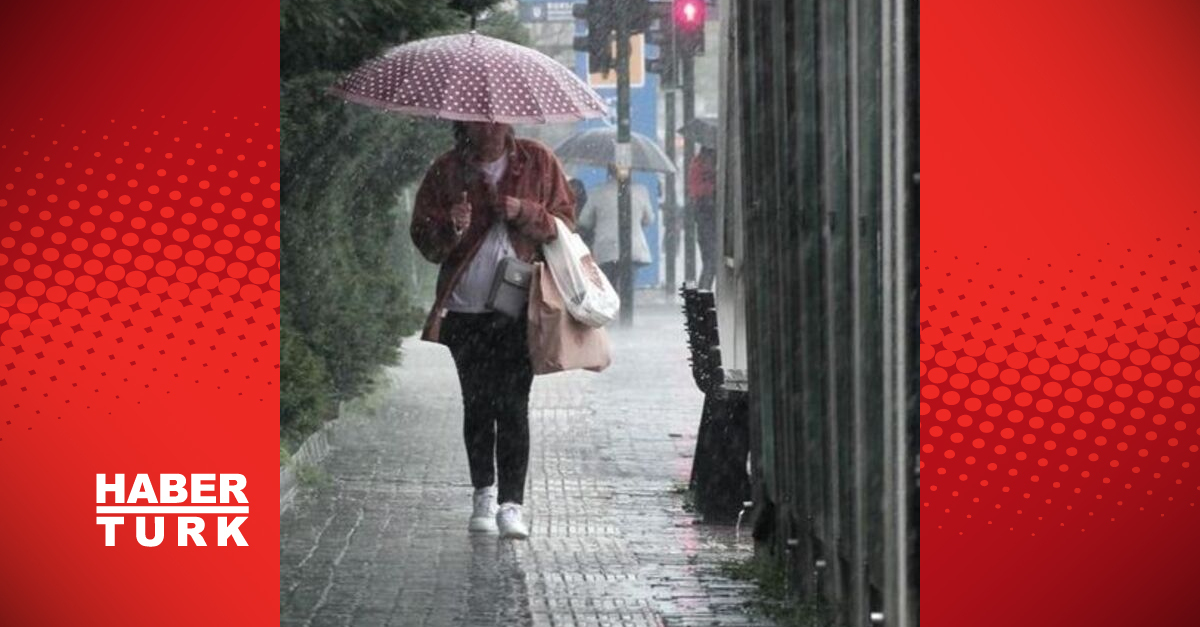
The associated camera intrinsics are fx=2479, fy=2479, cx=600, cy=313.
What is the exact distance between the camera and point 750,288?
9094mm

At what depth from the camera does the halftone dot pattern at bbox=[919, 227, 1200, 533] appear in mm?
6121

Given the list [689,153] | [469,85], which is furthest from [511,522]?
[689,153]

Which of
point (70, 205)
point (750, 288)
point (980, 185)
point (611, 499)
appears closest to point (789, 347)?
point (750, 288)

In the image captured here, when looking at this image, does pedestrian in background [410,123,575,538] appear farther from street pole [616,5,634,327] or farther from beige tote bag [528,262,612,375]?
street pole [616,5,634,327]

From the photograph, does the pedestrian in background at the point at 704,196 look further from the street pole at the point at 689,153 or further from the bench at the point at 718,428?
the bench at the point at 718,428

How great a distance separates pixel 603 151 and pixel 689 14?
251 centimetres

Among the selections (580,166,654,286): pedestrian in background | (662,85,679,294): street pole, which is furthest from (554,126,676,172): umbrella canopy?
(662,85,679,294): street pole

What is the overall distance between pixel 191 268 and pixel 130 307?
19 cm

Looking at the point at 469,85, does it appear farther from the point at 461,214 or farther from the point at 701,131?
the point at 701,131

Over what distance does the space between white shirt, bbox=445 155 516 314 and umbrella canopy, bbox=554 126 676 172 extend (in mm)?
17044

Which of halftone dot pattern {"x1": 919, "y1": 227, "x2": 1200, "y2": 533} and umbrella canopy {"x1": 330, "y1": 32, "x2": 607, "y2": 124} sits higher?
umbrella canopy {"x1": 330, "y1": 32, "x2": 607, "y2": 124}

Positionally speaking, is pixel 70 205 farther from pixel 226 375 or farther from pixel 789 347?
pixel 789 347

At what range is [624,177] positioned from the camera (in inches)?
1032

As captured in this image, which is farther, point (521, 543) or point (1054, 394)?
point (521, 543)
